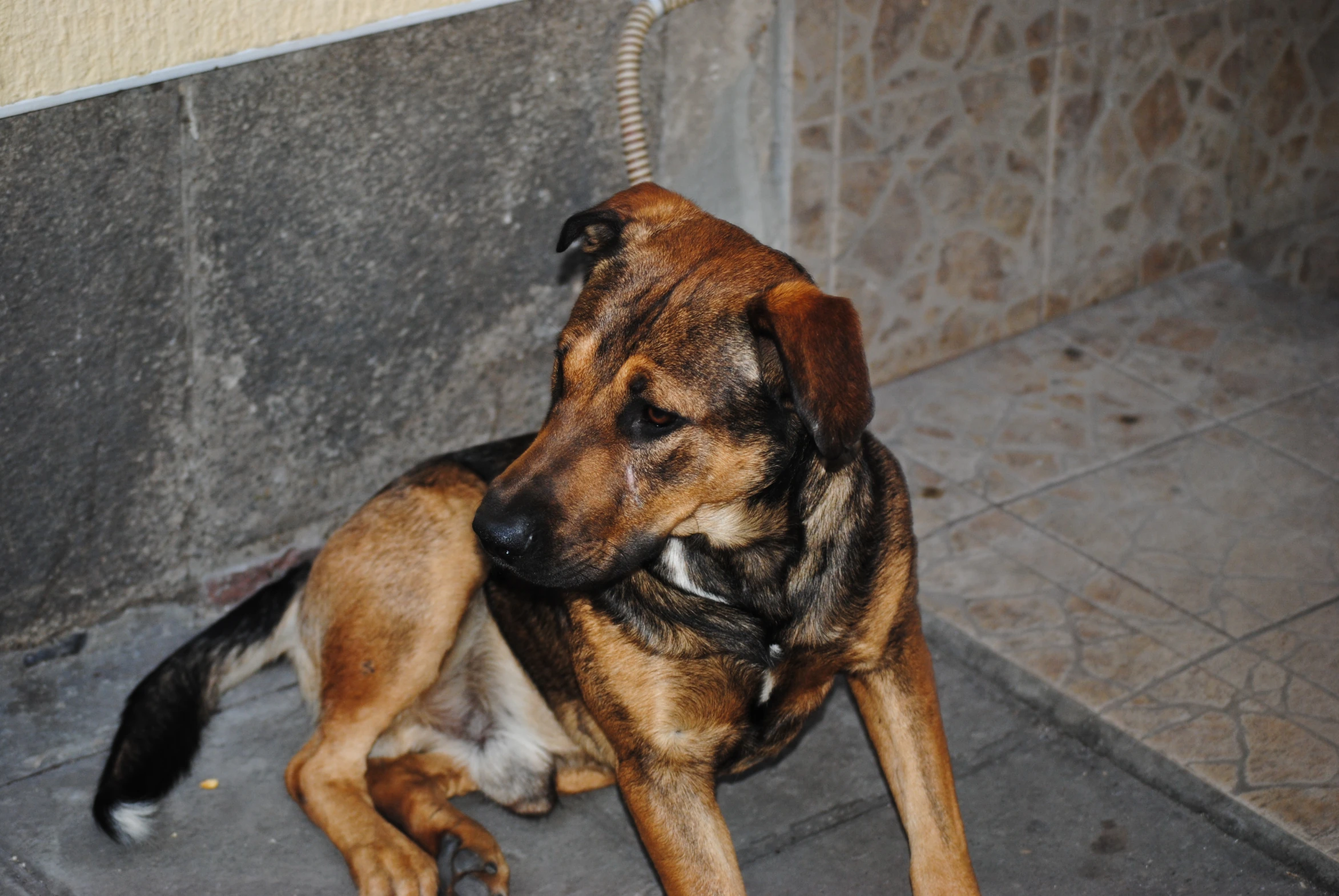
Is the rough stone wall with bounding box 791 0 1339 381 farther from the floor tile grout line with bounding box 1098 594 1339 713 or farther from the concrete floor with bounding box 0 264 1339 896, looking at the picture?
the floor tile grout line with bounding box 1098 594 1339 713

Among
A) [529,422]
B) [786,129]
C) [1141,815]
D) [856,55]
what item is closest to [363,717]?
[529,422]

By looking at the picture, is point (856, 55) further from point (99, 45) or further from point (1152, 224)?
point (99, 45)

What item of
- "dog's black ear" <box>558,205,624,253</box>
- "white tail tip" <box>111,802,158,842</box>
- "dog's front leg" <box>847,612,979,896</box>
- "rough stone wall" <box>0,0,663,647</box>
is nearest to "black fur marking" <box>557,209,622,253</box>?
"dog's black ear" <box>558,205,624,253</box>

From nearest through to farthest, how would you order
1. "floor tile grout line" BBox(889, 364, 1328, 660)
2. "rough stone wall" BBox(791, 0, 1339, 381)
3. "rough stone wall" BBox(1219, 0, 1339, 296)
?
"floor tile grout line" BBox(889, 364, 1328, 660) < "rough stone wall" BBox(791, 0, 1339, 381) < "rough stone wall" BBox(1219, 0, 1339, 296)

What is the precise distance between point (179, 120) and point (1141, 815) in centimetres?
324

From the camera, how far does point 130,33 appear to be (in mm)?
3984

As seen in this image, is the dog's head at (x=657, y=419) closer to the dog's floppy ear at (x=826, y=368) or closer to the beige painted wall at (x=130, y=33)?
the dog's floppy ear at (x=826, y=368)

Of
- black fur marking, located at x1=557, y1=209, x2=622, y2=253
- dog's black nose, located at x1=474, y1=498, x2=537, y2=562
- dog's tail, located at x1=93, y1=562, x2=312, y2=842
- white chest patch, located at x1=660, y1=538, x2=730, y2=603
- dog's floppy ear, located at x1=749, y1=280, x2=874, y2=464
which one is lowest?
dog's tail, located at x1=93, y1=562, x2=312, y2=842

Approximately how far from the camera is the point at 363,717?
3830mm

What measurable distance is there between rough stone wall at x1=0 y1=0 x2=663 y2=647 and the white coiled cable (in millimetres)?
148

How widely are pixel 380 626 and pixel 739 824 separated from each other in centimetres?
109

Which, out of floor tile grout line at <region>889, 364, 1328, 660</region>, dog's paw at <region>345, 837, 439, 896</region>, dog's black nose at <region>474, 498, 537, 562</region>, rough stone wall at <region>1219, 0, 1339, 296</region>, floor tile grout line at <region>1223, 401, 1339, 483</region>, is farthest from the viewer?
rough stone wall at <region>1219, 0, 1339, 296</region>

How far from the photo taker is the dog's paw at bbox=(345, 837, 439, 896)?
3.59 m

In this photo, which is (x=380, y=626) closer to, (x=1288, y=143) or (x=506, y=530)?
(x=506, y=530)
